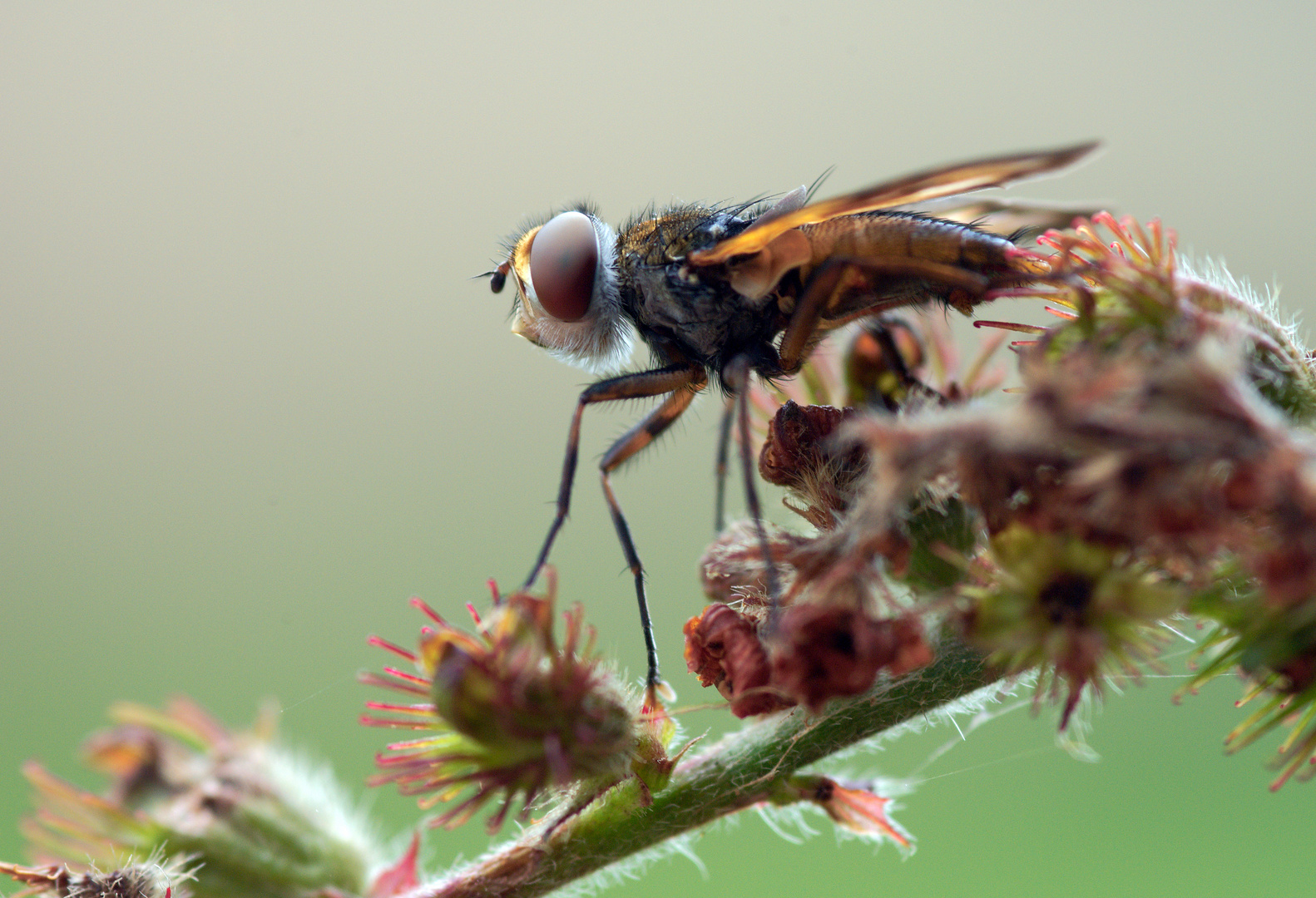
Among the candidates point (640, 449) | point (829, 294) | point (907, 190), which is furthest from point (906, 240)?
point (640, 449)

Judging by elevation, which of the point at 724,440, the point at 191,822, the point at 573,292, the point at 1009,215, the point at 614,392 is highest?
the point at 573,292

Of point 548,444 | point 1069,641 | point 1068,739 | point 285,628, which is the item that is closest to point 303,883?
point 1068,739

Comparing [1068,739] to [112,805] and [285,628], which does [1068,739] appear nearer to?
[112,805]

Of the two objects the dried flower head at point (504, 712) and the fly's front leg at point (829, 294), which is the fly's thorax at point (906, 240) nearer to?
the fly's front leg at point (829, 294)

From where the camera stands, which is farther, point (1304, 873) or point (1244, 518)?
point (1304, 873)

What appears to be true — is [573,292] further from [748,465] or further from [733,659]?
[733,659]

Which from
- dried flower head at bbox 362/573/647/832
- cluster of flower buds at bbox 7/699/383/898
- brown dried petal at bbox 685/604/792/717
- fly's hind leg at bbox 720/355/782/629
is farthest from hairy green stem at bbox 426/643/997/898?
cluster of flower buds at bbox 7/699/383/898

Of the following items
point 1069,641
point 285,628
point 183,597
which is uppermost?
point 183,597
